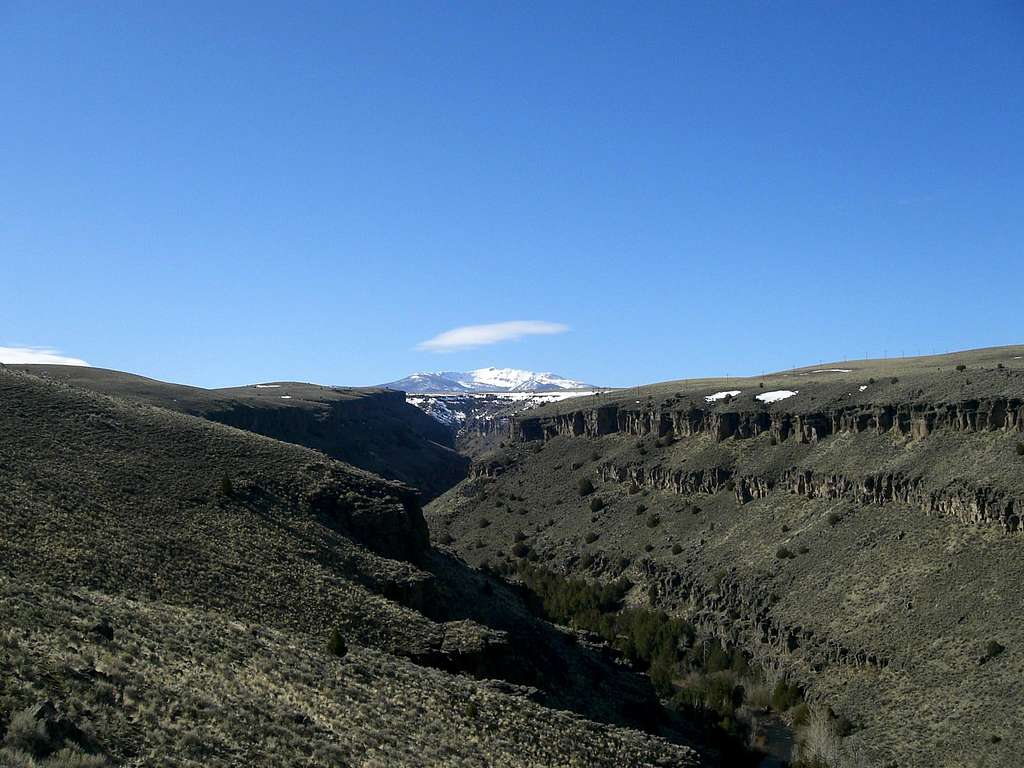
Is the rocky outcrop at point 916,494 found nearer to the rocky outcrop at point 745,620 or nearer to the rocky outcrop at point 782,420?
the rocky outcrop at point 782,420

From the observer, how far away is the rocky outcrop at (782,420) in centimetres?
6575

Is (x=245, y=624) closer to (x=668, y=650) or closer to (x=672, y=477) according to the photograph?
(x=668, y=650)

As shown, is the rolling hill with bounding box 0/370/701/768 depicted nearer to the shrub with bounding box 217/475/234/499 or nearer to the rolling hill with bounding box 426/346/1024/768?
the shrub with bounding box 217/475/234/499

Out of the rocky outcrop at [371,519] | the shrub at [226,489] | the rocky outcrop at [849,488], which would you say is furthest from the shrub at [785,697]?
the shrub at [226,489]

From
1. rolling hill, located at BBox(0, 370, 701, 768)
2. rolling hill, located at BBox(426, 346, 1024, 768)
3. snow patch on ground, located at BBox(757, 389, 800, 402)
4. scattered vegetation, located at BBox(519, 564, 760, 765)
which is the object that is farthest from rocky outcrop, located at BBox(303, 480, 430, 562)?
snow patch on ground, located at BBox(757, 389, 800, 402)

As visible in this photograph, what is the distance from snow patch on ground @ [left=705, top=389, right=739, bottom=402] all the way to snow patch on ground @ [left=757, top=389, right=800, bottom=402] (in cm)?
585

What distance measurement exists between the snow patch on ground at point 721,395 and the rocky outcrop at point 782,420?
5048 millimetres

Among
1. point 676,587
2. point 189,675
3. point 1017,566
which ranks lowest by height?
point 676,587

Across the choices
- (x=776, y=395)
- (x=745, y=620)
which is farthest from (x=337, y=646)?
(x=776, y=395)

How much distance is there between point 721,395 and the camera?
347 ft

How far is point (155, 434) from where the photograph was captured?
5041 centimetres

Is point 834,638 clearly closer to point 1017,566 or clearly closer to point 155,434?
point 1017,566

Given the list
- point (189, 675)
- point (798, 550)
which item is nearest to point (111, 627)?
point (189, 675)

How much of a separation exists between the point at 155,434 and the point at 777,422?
59.6 meters
